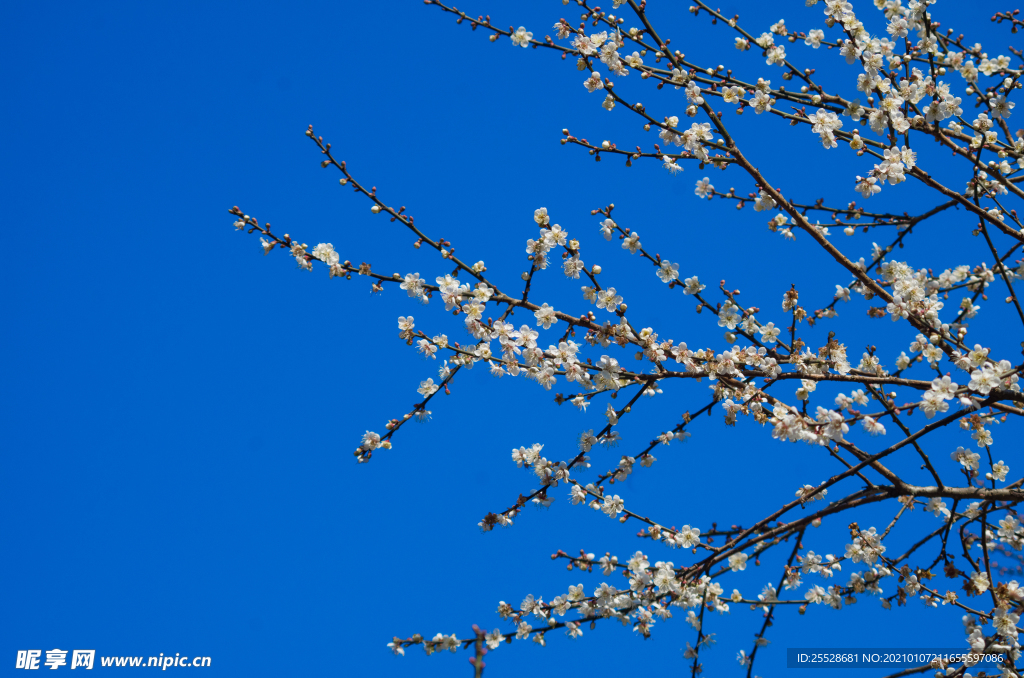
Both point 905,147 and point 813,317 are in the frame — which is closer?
point 905,147

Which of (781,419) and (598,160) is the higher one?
(598,160)

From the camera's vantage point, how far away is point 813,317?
12.9 feet

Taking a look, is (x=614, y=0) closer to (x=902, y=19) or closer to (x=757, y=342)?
(x=902, y=19)

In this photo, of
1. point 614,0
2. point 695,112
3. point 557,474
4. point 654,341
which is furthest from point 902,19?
point 557,474

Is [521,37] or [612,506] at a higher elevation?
[521,37]

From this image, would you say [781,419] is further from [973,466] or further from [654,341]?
[973,466]

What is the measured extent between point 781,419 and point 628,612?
1.69m

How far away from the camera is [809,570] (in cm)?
418

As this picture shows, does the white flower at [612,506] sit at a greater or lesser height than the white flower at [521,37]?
lesser

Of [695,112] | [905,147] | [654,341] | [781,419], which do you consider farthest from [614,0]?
[781,419]

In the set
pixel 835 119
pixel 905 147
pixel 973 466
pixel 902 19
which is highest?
pixel 902 19

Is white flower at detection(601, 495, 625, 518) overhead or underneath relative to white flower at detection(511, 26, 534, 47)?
underneath

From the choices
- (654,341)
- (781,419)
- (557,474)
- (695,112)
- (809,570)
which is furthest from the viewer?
(809,570)

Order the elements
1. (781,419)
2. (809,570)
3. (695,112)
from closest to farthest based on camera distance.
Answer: (781,419) → (695,112) → (809,570)
